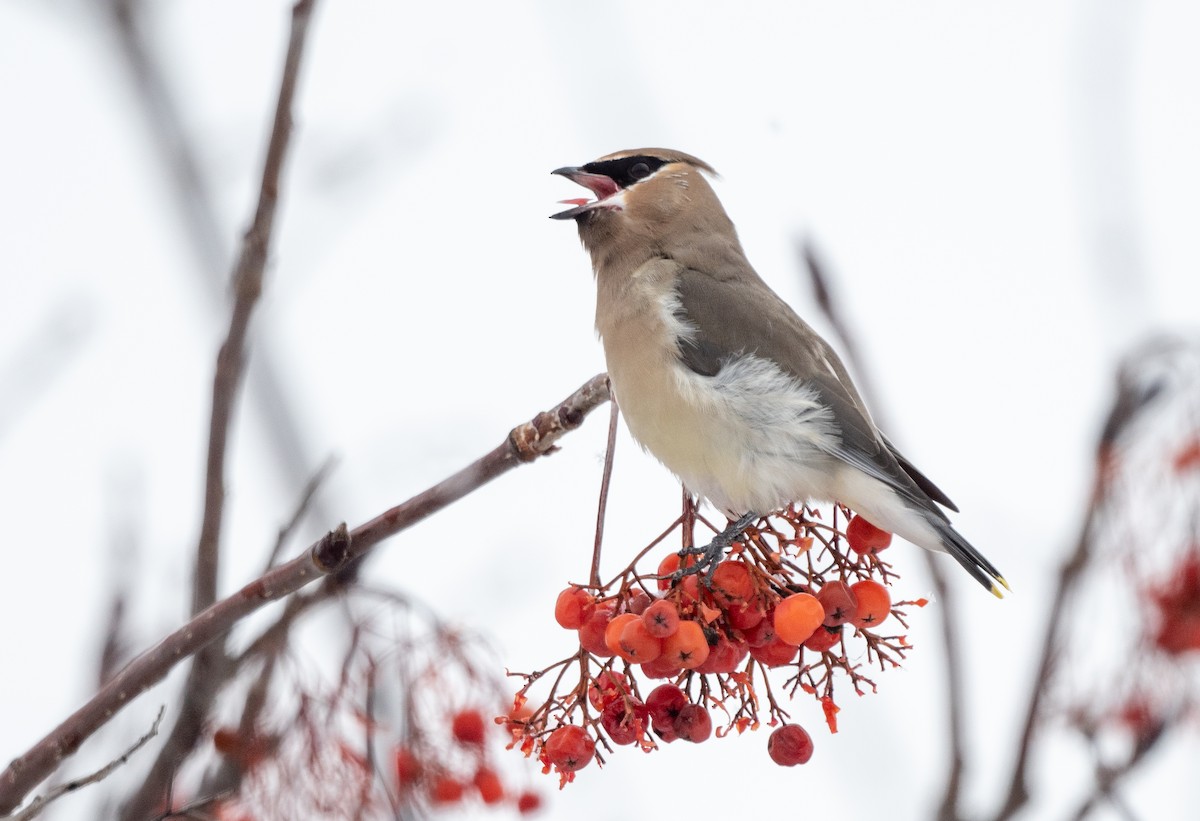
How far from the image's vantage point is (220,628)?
2271 mm

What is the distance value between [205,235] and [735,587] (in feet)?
4.64

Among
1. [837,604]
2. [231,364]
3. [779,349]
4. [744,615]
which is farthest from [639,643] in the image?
[779,349]

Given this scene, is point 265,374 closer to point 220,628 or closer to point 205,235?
point 205,235

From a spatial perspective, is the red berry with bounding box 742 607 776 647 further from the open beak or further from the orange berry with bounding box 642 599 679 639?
the open beak

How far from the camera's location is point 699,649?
250cm

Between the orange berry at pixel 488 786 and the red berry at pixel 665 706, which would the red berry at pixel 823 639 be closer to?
the red berry at pixel 665 706

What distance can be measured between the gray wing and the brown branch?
1.30 meters

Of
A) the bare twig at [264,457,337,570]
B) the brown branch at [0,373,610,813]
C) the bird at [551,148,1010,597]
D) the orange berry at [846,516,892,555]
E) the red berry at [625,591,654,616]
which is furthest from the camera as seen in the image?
the bird at [551,148,1010,597]

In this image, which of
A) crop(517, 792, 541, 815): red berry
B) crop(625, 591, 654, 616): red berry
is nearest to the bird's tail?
crop(625, 591, 654, 616): red berry

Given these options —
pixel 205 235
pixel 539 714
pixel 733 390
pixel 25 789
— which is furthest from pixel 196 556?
pixel 733 390

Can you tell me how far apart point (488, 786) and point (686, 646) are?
117 cm

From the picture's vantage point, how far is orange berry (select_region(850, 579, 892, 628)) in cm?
262

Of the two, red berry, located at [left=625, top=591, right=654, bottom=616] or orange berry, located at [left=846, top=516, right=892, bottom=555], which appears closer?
red berry, located at [left=625, top=591, right=654, bottom=616]

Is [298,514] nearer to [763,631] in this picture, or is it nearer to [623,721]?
[623,721]
